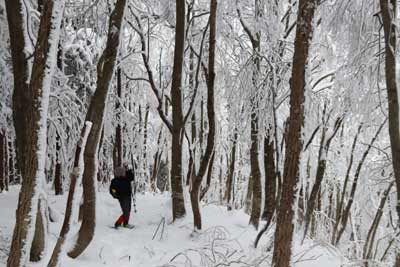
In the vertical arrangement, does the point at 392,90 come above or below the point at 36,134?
above

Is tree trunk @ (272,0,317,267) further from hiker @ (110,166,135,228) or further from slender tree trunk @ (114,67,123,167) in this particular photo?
slender tree trunk @ (114,67,123,167)

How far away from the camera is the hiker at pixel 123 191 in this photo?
851cm

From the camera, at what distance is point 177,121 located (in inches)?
354

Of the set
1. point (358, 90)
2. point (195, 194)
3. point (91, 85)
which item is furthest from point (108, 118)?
point (358, 90)

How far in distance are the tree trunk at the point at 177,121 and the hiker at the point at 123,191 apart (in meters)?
0.85

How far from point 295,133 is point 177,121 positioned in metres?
4.17

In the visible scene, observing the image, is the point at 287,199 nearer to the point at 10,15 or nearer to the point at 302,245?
the point at 302,245

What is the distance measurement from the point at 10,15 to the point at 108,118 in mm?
6935

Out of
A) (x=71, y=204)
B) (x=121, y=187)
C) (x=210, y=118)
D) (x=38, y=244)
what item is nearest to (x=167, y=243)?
(x=121, y=187)

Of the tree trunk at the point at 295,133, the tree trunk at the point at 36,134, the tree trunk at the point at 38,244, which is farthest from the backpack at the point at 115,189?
the tree trunk at the point at 295,133

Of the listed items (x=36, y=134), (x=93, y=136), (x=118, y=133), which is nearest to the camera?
(x=36, y=134)

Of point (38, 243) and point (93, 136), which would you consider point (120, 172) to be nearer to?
point (93, 136)

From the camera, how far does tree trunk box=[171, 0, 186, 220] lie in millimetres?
8805

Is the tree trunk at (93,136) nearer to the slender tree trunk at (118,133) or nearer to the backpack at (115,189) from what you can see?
the backpack at (115,189)
